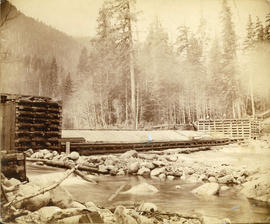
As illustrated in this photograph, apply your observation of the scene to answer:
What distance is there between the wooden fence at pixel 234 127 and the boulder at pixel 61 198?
1.75 m

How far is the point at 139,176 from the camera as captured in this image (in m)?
3.53

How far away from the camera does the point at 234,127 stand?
3592 mm

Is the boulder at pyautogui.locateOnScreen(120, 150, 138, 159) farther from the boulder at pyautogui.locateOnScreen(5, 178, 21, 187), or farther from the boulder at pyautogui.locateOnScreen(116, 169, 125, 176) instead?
the boulder at pyautogui.locateOnScreen(5, 178, 21, 187)

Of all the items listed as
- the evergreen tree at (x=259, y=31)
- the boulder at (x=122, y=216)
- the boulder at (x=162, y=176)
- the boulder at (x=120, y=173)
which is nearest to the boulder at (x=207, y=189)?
the boulder at (x=162, y=176)

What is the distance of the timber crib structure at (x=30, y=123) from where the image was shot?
3.72m

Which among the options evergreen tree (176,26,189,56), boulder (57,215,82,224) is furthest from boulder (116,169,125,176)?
evergreen tree (176,26,189,56)

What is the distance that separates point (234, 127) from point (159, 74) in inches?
43.5

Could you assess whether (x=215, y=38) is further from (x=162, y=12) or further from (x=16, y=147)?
(x=16, y=147)

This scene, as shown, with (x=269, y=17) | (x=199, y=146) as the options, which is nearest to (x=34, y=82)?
(x=199, y=146)

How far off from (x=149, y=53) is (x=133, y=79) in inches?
15.0

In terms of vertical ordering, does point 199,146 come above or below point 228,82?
below

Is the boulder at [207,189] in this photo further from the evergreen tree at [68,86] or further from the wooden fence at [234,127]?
the evergreen tree at [68,86]

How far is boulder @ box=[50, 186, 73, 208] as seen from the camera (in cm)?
341

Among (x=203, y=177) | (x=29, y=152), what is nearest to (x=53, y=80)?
(x=29, y=152)
